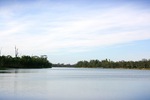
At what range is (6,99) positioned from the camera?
816 inches

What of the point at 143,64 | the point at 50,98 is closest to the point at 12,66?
the point at 143,64

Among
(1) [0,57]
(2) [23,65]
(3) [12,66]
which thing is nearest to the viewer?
(1) [0,57]

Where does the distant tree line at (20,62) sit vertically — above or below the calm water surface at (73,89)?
above

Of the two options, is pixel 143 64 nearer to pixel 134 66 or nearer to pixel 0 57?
pixel 134 66

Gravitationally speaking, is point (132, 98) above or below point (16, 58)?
below

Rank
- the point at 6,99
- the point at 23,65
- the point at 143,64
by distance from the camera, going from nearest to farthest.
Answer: the point at 6,99
the point at 23,65
the point at 143,64

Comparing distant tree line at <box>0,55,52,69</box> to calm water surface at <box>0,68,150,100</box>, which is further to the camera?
distant tree line at <box>0,55,52,69</box>

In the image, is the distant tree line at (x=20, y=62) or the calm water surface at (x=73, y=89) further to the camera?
the distant tree line at (x=20, y=62)

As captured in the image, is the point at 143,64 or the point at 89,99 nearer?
the point at 89,99

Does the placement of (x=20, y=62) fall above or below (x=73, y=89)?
above

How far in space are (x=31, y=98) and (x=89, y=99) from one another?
13.3 feet

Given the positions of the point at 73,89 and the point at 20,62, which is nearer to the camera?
the point at 73,89

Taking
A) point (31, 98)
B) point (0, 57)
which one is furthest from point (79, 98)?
point (0, 57)

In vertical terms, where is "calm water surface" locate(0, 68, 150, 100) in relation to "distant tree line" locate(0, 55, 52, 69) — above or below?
below
